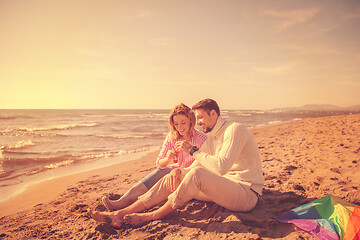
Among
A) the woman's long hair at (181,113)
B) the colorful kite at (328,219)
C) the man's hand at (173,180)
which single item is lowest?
the colorful kite at (328,219)

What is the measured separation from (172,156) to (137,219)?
91 cm

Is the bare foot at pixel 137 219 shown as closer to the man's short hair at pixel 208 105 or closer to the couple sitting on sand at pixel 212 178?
the couple sitting on sand at pixel 212 178

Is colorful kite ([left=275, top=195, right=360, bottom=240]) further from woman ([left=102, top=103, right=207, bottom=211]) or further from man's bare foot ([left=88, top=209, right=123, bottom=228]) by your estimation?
man's bare foot ([left=88, top=209, right=123, bottom=228])

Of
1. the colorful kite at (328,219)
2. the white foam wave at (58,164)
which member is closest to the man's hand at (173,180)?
the colorful kite at (328,219)

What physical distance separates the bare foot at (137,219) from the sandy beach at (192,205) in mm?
58

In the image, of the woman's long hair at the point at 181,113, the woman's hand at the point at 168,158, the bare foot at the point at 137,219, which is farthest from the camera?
the woman's long hair at the point at 181,113

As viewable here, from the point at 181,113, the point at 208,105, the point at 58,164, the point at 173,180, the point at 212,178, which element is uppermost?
the point at 208,105

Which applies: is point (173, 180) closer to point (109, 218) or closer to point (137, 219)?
point (137, 219)

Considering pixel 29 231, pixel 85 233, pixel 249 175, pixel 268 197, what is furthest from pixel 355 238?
pixel 29 231

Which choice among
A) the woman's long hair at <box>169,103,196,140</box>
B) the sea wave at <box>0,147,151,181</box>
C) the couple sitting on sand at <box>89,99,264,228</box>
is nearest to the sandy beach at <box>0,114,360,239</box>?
the couple sitting on sand at <box>89,99,264,228</box>

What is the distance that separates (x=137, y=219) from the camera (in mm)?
2646

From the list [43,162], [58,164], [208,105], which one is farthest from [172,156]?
[43,162]

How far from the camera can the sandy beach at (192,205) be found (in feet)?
8.18

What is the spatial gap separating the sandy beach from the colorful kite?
0.31 feet
